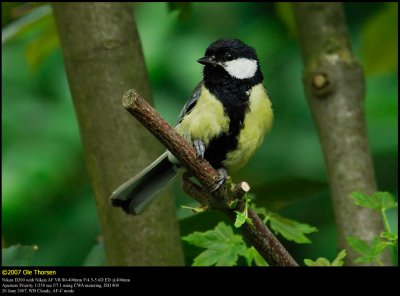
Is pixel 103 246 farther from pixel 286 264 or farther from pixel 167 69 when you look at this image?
pixel 167 69

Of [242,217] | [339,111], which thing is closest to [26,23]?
[339,111]

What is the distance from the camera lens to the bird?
1.74 m

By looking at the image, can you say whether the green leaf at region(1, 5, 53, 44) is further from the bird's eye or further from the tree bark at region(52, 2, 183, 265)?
the bird's eye

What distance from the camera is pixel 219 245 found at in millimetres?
1554

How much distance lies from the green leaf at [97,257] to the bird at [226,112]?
270 mm

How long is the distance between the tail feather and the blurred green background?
958 millimetres

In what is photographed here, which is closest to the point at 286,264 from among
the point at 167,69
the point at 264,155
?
the point at 264,155

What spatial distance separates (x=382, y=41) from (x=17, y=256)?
3.72 feet

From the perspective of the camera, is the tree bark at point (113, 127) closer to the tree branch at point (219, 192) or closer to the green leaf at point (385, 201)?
the tree branch at point (219, 192)

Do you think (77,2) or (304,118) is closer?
(77,2)

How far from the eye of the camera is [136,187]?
1.85 m

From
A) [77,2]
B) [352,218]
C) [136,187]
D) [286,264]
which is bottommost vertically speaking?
[286,264]

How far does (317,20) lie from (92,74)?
0.58m

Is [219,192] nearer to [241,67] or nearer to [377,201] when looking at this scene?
[377,201]
